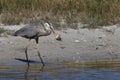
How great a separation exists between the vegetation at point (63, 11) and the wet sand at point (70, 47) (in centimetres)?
90

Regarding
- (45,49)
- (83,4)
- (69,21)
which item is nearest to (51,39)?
(45,49)

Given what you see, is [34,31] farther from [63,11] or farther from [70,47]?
[63,11]

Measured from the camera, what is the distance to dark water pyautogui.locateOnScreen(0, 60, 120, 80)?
8.48 meters

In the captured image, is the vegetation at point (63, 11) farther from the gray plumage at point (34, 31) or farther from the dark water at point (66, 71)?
the dark water at point (66, 71)

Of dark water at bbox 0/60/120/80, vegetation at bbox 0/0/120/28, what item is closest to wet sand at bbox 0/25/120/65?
dark water at bbox 0/60/120/80

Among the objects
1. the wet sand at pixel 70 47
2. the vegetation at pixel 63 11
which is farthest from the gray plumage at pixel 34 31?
the vegetation at pixel 63 11

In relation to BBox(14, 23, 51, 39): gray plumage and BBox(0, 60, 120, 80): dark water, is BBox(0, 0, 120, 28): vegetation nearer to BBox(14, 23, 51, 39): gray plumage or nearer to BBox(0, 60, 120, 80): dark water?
BBox(14, 23, 51, 39): gray plumage

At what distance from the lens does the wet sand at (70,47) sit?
10.4 m

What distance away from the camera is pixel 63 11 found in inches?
549

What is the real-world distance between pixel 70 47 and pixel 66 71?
219 cm

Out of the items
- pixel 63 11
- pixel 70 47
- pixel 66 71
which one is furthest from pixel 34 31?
pixel 63 11

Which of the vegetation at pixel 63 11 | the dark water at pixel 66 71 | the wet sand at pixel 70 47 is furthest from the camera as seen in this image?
the vegetation at pixel 63 11

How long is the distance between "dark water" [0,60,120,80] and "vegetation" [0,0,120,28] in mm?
3452

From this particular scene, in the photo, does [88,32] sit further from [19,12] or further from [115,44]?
[19,12]
